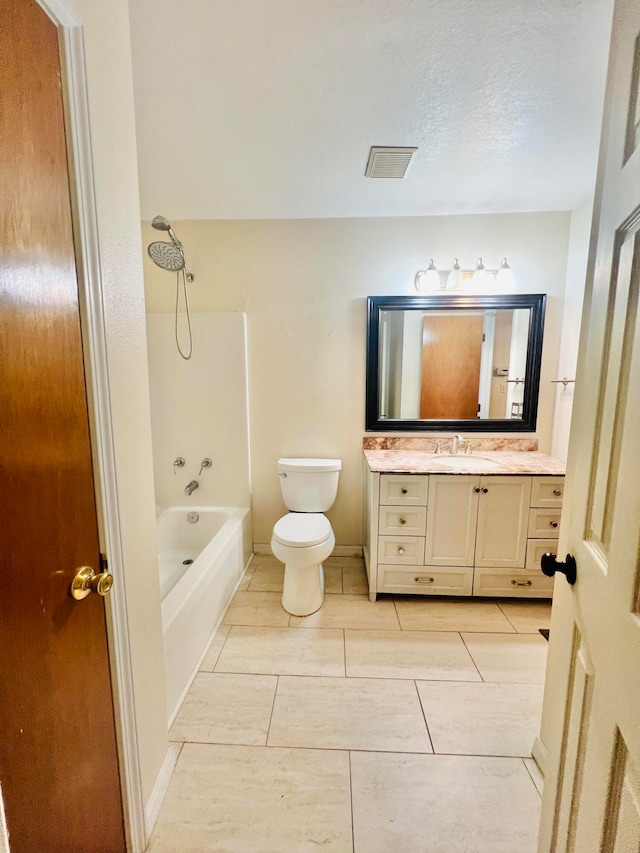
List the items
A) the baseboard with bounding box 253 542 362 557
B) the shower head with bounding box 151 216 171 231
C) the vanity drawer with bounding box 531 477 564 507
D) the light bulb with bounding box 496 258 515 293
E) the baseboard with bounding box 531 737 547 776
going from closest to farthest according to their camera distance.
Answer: the baseboard with bounding box 531 737 547 776
the shower head with bounding box 151 216 171 231
the vanity drawer with bounding box 531 477 564 507
the light bulb with bounding box 496 258 515 293
the baseboard with bounding box 253 542 362 557

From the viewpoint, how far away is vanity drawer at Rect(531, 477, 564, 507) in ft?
6.89

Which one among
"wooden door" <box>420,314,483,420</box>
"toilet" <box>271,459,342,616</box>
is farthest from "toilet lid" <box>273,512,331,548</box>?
"wooden door" <box>420,314,483,420</box>

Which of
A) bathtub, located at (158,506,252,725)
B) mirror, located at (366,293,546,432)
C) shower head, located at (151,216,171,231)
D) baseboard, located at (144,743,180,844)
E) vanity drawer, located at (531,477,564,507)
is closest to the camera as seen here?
baseboard, located at (144,743,180,844)

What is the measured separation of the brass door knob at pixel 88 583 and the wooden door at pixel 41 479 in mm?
16

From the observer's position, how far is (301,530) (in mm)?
2141

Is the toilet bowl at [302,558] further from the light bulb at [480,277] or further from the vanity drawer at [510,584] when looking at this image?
the light bulb at [480,277]

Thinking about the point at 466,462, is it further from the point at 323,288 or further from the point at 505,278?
the point at 323,288

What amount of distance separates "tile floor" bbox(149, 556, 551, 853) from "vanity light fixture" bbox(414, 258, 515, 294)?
200cm

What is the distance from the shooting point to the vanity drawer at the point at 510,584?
7.24 ft

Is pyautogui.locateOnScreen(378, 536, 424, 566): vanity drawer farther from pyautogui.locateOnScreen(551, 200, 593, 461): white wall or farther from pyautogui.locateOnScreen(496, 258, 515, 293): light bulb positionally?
pyautogui.locateOnScreen(496, 258, 515, 293): light bulb

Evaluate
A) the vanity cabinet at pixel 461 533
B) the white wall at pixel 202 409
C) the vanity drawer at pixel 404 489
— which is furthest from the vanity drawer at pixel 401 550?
the white wall at pixel 202 409

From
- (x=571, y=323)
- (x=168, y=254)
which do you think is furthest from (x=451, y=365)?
(x=168, y=254)

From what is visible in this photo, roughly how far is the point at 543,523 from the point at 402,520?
2.63ft

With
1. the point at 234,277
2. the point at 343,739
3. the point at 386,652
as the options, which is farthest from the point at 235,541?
the point at 234,277
